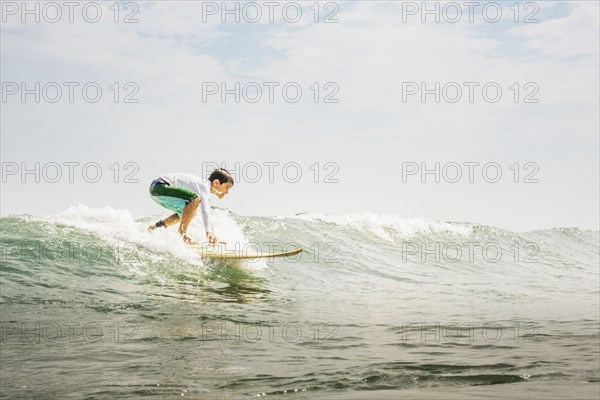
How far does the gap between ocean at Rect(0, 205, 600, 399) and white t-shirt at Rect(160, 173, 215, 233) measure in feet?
2.73

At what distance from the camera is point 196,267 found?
9.41 metres

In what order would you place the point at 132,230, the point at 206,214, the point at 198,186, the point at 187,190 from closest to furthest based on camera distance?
the point at 206,214, the point at 198,186, the point at 187,190, the point at 132,230

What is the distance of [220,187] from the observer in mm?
9750

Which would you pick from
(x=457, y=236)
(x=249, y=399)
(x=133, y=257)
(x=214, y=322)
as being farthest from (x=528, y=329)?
(x=457, y=236)

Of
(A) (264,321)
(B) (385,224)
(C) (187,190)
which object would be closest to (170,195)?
(C) (187,190)

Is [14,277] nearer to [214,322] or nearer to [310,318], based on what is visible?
[214,322]

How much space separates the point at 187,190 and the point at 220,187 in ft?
1.92

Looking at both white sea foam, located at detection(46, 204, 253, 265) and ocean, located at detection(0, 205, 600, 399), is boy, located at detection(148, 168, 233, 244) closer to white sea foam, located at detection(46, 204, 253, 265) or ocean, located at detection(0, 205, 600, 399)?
white sea foam, located at detection(46, 204, 253, 265)

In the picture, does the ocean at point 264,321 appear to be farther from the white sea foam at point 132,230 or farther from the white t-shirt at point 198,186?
the white t-shirt at point 198,186

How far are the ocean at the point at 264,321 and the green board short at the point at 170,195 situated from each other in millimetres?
586

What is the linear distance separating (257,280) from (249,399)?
6.05 m

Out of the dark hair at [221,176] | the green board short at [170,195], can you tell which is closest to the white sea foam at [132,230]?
the green board short at [170,195]

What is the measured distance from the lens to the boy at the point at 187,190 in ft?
31.6

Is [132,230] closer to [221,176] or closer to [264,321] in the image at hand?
[221,176]
